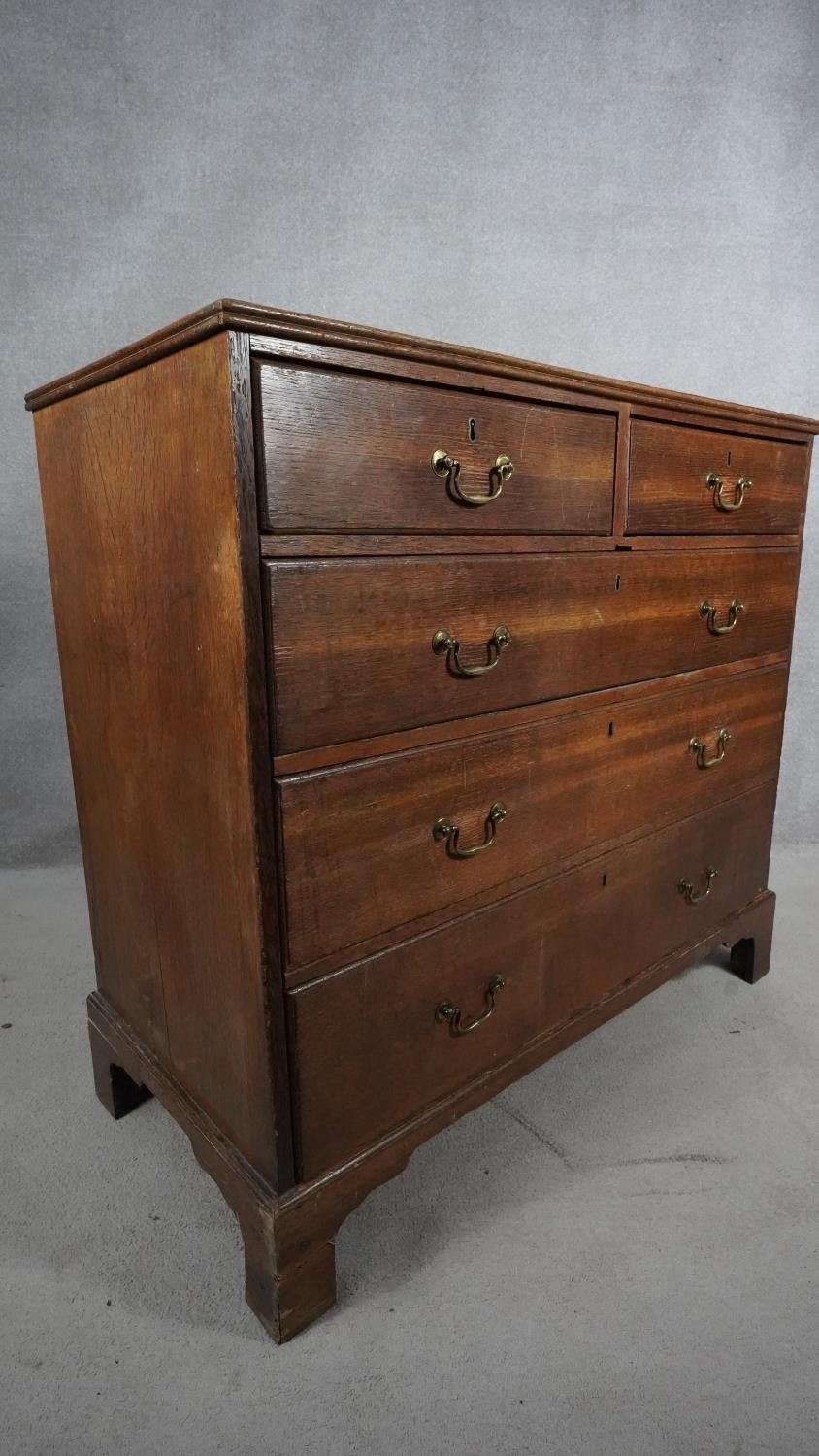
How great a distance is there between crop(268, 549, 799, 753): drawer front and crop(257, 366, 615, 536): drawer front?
55 millimetres

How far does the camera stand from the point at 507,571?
3.92 ft

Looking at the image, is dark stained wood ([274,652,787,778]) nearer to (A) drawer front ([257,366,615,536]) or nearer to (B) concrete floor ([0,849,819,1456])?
(A) drawer front ([257,366,615,536])

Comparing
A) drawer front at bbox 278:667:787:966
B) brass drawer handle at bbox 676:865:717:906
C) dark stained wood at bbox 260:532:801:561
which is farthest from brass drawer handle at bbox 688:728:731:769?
dark stained wood at bbox 260:532:801:561

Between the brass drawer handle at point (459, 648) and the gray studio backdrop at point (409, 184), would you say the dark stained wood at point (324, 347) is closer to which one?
the brass drawer handle at point (459, 648)

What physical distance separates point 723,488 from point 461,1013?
104 centimetres

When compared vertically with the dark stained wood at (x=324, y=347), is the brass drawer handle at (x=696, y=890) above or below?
below

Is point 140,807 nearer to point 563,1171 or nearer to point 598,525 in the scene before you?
point 598,525

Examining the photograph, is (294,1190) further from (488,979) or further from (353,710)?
(353,710)

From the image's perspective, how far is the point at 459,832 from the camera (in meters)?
1.22

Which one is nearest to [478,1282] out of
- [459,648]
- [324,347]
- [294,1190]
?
[294,1190]

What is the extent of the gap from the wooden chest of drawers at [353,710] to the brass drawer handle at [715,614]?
2 centimetres

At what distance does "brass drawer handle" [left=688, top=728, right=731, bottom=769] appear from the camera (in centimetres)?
164

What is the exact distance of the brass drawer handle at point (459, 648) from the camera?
44.3 inches

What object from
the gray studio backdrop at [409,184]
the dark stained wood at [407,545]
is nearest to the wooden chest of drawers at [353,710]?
the dark stained wood at [407,545]
